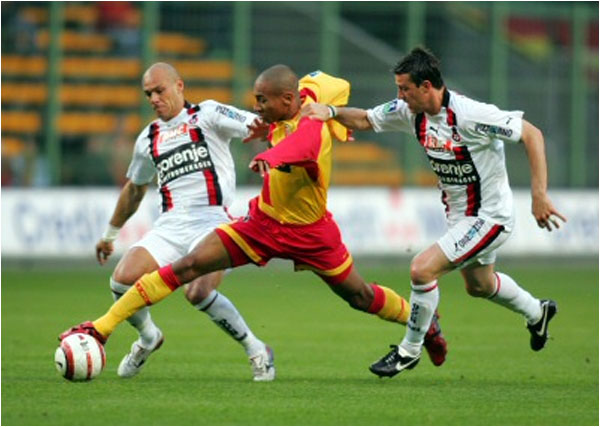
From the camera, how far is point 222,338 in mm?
12945

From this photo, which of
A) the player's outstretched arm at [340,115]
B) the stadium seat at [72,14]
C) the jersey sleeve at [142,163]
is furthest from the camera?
the stadium seat at [72,14]

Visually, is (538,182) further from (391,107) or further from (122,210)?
(122,210)

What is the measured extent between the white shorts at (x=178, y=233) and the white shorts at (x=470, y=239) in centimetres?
168

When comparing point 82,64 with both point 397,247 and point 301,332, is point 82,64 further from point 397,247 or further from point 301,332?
point 301,332

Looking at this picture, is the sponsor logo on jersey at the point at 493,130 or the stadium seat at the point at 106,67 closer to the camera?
the sponsor logo on jersey at the point at 493,130

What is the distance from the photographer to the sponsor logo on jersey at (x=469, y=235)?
31.5 ft

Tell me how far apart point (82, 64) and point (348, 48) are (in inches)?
192

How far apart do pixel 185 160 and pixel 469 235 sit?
7.03 feet

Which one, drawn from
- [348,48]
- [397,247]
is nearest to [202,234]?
[397,247]

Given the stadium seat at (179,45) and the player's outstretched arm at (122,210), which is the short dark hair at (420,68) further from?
the stadium seat at (179,45)

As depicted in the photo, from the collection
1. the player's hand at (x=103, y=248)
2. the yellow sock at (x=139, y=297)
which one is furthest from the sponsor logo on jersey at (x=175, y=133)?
the yellow sock at (x=139, y=297)

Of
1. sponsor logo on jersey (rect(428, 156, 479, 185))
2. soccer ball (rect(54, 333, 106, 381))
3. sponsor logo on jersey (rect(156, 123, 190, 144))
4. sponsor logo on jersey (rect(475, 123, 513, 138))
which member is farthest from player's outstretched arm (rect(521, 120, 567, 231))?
soccer ball (rect(54, 333, 106, 381))

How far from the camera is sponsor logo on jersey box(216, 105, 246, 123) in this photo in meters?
9.91

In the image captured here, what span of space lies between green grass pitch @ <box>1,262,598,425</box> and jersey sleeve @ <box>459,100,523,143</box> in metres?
1.70
